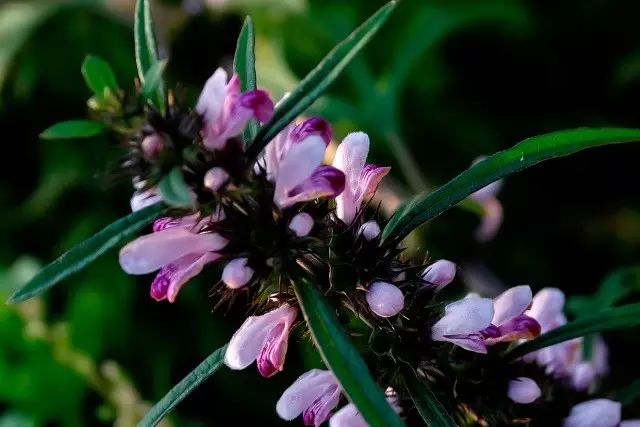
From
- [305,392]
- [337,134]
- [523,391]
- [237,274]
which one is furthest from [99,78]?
[337,134]

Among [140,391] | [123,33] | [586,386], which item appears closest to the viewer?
[586,386]

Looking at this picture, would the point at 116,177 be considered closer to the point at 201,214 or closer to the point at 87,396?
the point at 201,214

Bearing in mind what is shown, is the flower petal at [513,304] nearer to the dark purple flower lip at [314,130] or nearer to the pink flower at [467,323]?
the pink flower at [467,323]

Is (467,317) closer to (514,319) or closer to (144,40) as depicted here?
(514,319)

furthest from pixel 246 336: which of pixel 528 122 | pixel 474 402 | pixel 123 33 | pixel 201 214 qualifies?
pixel 123 33

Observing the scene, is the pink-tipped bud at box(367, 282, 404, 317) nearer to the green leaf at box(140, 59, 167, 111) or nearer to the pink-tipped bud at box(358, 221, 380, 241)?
the pink-tipped bud at box(358, 221, 380, 241)

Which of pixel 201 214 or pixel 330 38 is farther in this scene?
pixel 330 38

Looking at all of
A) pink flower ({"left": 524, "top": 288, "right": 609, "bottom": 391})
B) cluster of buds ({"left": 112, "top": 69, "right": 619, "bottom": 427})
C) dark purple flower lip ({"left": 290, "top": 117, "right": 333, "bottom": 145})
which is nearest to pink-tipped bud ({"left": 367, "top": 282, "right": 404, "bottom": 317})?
cluster of buds ({"left": 112, "top": 69, "right": 619, "bottom": 427})
